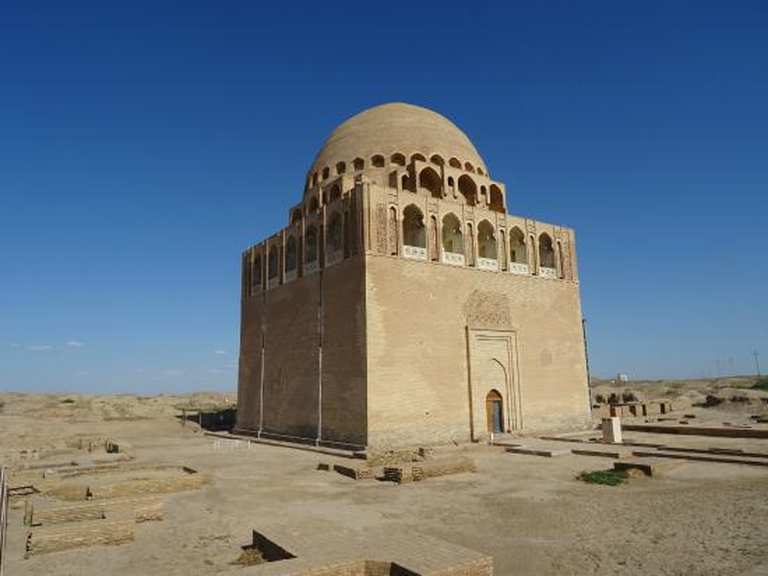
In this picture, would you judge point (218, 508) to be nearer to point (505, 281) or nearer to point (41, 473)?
point (41, 473)

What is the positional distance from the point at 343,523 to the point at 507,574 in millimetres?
3400

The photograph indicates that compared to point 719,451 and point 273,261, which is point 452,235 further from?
point 719,451

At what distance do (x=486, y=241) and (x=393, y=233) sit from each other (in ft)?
19.8

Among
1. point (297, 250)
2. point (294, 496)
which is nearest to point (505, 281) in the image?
point (297, 250)

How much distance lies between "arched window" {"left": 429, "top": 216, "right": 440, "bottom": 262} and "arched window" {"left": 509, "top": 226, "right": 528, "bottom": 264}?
5000 mm

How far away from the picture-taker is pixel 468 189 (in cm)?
2652

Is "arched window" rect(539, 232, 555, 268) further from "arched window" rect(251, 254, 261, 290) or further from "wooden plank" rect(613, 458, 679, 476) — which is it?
"arched window" rect(251, 254, 261, 290)

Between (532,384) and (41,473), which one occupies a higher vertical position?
(532,384)

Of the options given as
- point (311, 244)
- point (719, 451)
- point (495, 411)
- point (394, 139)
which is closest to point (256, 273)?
point (311, 244)

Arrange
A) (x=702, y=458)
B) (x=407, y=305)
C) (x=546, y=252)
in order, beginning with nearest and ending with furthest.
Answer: (x=702, y=458)
(x=407, y=305)
(x=546, y=252)

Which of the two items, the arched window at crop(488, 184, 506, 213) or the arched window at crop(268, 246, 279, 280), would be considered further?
the arched window at crop(488, 184, 506, 213)

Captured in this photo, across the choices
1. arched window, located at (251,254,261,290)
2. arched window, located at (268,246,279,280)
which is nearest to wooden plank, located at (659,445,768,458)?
arched window, located at (268,246,279,280)

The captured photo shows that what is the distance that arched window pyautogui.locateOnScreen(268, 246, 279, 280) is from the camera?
89.6 feet

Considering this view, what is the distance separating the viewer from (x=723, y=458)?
14.7 m
